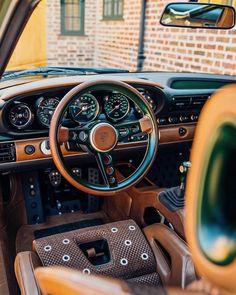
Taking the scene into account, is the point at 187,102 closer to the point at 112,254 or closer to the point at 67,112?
the point at 67,112

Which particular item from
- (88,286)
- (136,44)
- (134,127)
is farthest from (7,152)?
(136,44)

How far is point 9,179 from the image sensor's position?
9.63 feet

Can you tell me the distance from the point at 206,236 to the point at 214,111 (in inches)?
7.4

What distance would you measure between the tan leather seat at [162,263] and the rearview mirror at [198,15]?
1179 mm

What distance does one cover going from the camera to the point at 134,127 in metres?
2.40

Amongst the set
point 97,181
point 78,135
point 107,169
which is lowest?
point 97,181

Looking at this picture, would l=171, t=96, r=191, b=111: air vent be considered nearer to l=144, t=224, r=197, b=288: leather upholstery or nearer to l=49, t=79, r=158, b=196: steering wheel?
l=49, t=79, r=158, b=196: steering wheel

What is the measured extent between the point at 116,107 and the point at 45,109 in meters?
0.41

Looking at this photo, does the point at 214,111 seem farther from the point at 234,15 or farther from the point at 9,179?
the point at 9,179

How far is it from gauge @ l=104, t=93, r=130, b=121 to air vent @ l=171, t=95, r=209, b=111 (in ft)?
1.36

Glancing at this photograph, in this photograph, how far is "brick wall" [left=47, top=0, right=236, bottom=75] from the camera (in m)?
4.89

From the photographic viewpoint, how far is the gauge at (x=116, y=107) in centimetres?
251

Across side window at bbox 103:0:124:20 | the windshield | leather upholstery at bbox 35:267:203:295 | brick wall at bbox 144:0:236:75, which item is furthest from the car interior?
side window at bbox 103:0:124:20

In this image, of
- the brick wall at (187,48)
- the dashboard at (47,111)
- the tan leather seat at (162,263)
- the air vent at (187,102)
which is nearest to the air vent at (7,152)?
the dashboard at (47,111)
